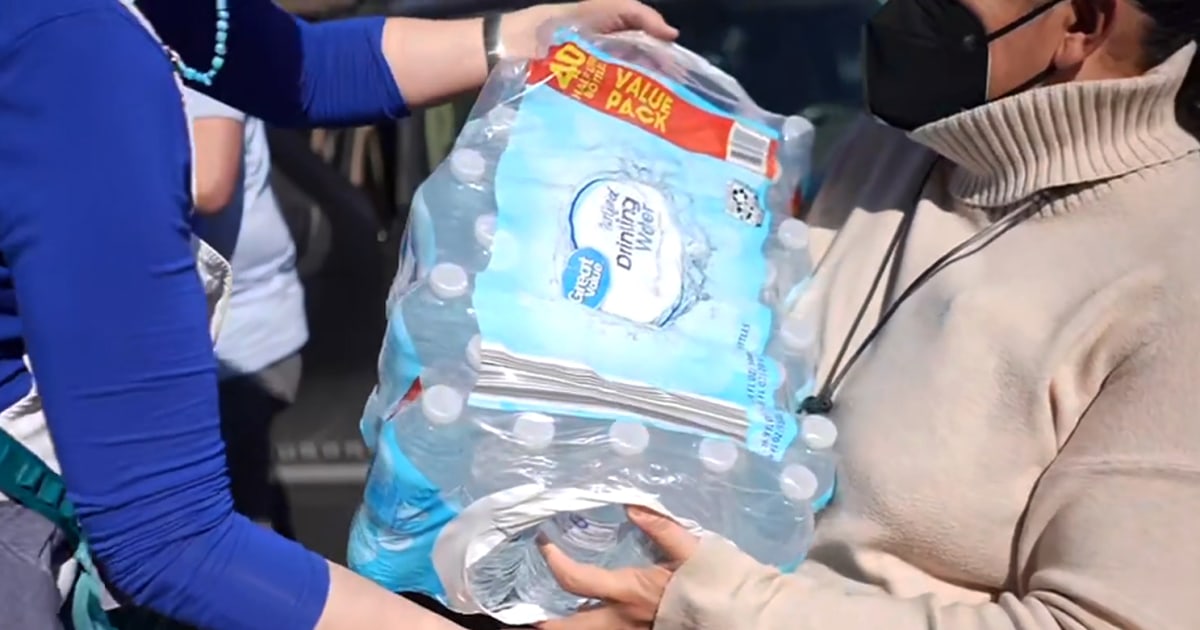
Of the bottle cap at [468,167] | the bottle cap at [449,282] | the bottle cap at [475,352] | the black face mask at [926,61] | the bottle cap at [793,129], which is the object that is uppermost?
the black face mask at [926,61]

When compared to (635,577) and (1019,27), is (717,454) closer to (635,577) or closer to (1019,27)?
(635,577)

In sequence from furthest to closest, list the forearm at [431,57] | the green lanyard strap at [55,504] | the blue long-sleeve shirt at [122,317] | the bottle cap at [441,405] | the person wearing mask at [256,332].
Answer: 1. the person wearing mask at [256,332]
2. the forearm at [431,57]
3. the bottle cap at [441,405]
4. the green lanyard strap at [55,504]
5. the blue long-sleeve shirt at [122,317]

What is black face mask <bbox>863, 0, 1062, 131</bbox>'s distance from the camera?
95 cm

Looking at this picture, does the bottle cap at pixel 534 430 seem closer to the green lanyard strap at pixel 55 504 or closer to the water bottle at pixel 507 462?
the water bottle at pixel 507 462

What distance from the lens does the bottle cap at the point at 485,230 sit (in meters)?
0.93

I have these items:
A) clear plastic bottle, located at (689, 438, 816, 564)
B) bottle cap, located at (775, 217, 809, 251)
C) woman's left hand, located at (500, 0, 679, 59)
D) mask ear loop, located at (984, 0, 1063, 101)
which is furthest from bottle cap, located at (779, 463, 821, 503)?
woman's left hand, located at (500, 0, 679, 59)

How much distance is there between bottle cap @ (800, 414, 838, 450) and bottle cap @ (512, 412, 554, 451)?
0.21 meters

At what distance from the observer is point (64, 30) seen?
57 cm

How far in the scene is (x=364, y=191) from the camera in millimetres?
1790

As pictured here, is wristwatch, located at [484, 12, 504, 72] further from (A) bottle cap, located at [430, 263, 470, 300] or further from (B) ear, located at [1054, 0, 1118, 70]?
(B) ear, located at [1054, 0, 1118, 70]

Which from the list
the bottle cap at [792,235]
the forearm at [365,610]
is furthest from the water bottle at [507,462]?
the bottle cap at [792,235]

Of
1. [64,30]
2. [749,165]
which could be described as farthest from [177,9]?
[749,165]

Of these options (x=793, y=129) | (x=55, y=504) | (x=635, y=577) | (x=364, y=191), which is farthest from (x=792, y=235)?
(x=364, y=191)

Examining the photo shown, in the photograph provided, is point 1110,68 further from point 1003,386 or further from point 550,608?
point 550,608
